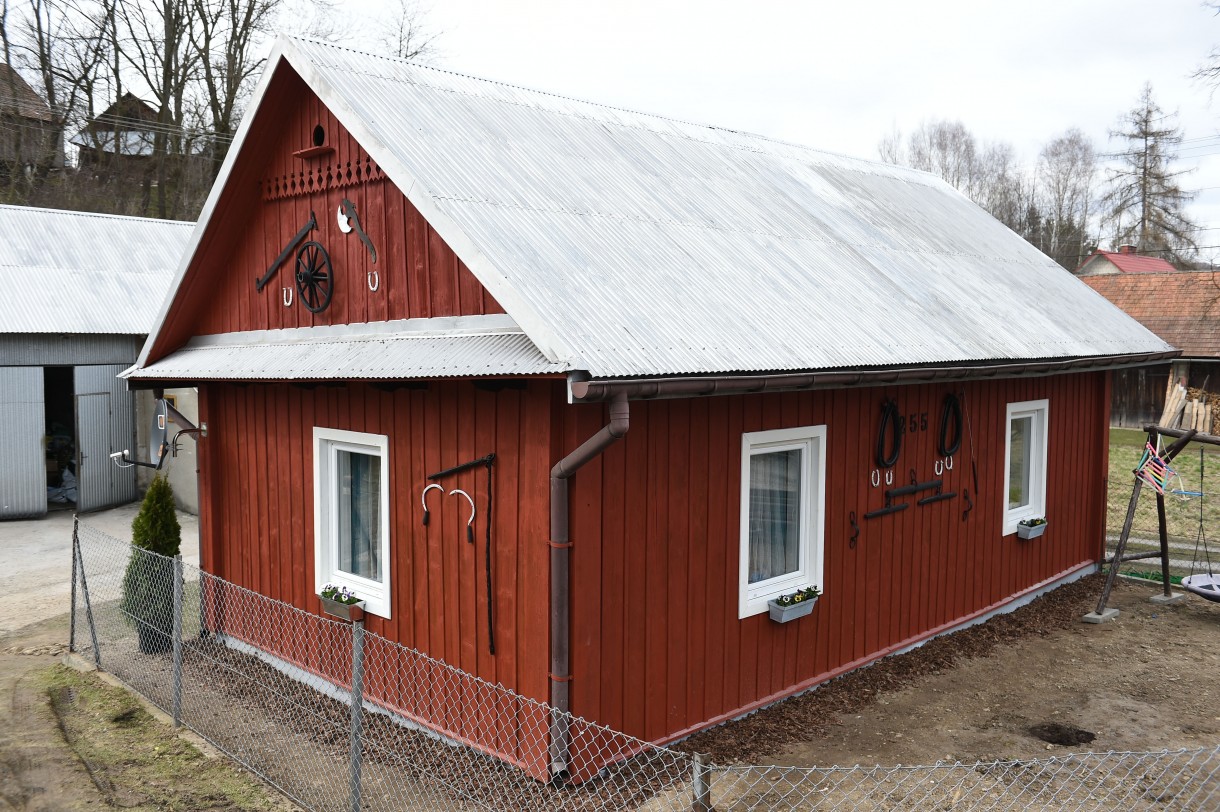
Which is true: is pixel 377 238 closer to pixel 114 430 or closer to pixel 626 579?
pixel 626 579

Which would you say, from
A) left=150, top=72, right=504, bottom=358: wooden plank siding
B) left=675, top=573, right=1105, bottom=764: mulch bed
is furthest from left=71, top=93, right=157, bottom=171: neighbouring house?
left=675, top=573, right=1105, bottom=764: mulch bed

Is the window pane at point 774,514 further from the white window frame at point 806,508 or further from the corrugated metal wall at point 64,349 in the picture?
the corrugated metal wall at point 64,349

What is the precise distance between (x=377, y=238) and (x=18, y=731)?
4.32 meters

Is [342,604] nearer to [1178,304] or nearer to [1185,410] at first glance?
[1185,410]

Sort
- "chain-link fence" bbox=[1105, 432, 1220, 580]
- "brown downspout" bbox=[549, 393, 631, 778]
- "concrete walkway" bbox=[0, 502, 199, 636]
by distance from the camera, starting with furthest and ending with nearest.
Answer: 1. "chain-link fence" bbox=[1105, 432, 1220, 580]
2. "concrete walkway" bbox=[0, 502, 199, 636]
3. "brown downspout" bbox=[549, 393, 631, 778]

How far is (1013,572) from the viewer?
9656 mm

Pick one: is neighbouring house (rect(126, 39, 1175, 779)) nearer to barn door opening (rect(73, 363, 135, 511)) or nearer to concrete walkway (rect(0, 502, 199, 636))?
concrete walkway (rect(0, 502, 199, 636))

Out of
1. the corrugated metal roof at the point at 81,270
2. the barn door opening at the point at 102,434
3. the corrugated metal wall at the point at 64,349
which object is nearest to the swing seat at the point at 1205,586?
the barn door opening at the point at 102,434

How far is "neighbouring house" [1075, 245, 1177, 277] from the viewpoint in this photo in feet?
118

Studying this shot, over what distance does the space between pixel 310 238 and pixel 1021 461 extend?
7323 mm

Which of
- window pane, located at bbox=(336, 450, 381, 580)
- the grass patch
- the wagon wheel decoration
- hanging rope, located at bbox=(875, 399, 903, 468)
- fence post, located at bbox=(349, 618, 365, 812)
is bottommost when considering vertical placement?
the grass patch

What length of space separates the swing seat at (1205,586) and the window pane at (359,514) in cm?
774

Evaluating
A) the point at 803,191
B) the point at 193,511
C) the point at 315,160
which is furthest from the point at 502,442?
the point at 193,511

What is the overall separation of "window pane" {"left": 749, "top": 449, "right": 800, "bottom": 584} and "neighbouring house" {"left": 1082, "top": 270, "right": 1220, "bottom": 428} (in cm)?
1957
